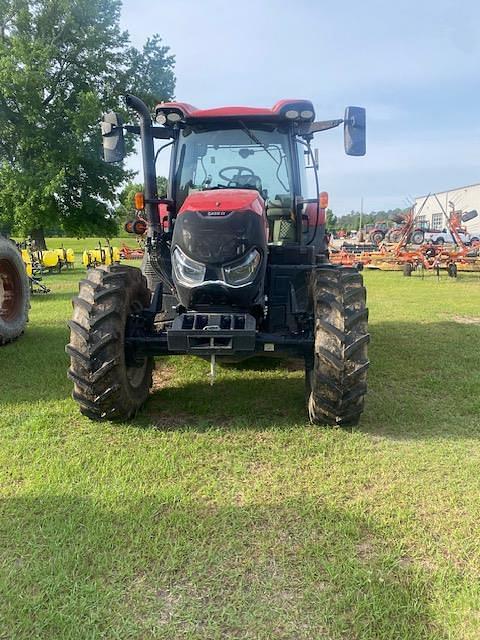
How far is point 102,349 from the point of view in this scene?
142 inches

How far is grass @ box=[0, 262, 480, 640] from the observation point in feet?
6.70

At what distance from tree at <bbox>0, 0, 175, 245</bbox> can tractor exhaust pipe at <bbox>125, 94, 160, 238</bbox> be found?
58.6ft

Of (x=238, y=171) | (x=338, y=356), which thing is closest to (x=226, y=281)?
(x=338, y=356)

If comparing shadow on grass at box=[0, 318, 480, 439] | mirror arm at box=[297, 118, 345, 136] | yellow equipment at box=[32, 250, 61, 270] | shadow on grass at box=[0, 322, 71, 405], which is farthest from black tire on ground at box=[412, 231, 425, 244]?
mirror arm at box=[297, 118, 345, 136]

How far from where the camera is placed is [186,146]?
4734 mm

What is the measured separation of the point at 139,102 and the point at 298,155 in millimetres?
1527

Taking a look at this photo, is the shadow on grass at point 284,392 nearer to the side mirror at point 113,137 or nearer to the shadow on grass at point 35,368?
the shadow on grass at point 35,368

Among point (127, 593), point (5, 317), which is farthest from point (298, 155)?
point (5, 317)

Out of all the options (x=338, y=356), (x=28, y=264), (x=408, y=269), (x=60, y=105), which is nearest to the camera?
(x=338, y=356)

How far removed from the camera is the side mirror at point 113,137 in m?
4.15

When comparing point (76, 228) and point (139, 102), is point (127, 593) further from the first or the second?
point (76, 228)

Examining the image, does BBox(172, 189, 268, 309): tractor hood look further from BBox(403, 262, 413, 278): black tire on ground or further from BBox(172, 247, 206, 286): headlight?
BBox(403, 262, 413, 278): black tire on ground

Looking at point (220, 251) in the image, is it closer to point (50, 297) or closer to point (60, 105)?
point (50, 297)

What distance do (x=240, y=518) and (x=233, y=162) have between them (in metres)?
3.19
